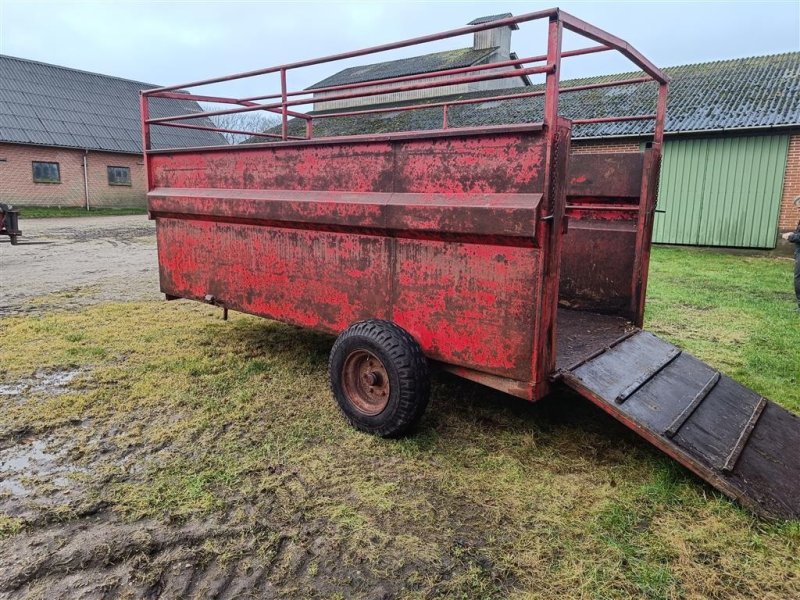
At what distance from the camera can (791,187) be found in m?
13.6

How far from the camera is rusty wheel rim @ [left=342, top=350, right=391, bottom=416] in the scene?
3.32 meters

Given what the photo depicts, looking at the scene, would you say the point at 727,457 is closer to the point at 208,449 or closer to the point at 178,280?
the point at 208,449

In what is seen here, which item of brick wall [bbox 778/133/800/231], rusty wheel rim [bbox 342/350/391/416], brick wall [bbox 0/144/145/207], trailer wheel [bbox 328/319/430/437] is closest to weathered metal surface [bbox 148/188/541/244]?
trailer wheel [bbox 328/319/430/437]

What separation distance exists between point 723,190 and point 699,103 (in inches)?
113

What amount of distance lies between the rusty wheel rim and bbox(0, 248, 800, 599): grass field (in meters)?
0.21

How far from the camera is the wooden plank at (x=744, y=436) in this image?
262 centimetres

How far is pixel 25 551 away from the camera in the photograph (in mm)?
2295

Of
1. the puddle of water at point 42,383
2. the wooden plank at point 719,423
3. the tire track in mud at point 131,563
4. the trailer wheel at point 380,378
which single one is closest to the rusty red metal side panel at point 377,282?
the trailer wheel at point 380,378

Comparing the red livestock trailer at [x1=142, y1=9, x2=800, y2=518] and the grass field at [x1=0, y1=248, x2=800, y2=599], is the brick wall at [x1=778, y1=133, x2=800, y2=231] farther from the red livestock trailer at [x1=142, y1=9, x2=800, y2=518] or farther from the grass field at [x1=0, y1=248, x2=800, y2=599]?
the red livestock trailer at [x1=142, y1=9, x2=800, y2=518]

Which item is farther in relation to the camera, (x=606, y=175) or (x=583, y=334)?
(x=606, y=175)

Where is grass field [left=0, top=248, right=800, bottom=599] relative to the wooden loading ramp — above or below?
below

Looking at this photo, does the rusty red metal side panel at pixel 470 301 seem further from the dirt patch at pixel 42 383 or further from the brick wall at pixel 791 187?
the brick wall at pixel 791 187

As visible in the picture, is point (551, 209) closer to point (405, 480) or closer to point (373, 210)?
point (373, 210)

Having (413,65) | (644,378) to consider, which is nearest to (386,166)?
(644,378)
